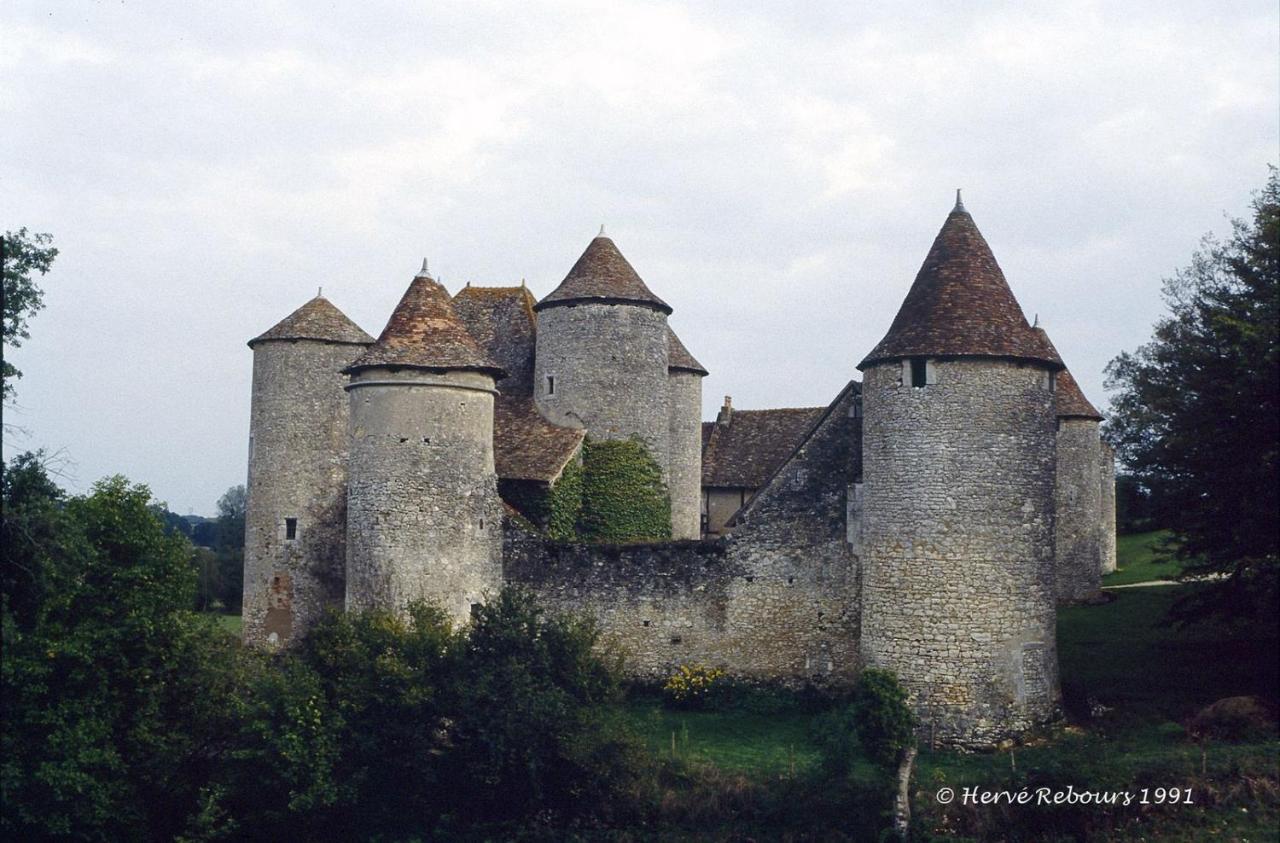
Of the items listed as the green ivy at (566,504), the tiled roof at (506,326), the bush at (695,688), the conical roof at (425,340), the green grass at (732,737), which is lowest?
the green grass at (732,737)

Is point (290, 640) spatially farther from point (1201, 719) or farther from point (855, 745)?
point (1201, 719)

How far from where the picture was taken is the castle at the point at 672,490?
845 inches

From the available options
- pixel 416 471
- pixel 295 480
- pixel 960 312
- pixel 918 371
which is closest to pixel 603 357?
pixel 416 471

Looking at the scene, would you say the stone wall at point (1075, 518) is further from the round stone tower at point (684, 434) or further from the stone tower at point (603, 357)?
the stone tower at point (603, 357)

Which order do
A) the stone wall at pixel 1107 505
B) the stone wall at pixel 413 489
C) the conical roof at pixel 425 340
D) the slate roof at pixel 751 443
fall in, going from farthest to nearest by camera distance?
the stone wall at pixel 1107 505 → the slate roof at pixel 751 443 → the conical roof at pixel 425 340 → the stone wall at pixel 413 489

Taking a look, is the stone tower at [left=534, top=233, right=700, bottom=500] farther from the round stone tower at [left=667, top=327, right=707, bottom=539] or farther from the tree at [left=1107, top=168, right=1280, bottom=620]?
the tree at [left=1107, top=168, right=1280, bottom=620]

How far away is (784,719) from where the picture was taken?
2353cm

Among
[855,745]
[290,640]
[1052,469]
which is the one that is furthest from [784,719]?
[290,640]

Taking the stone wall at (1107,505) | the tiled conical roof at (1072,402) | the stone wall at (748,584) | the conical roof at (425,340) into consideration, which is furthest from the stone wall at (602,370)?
the stone wall at (1107,505)

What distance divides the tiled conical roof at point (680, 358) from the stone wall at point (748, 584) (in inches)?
358

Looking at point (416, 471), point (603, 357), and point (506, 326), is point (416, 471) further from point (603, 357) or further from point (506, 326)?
point (506, 326)

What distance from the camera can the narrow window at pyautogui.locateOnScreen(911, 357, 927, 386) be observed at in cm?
2184

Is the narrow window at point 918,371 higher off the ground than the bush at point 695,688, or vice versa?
the narrow window at point 918,371

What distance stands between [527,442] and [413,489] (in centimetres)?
515
